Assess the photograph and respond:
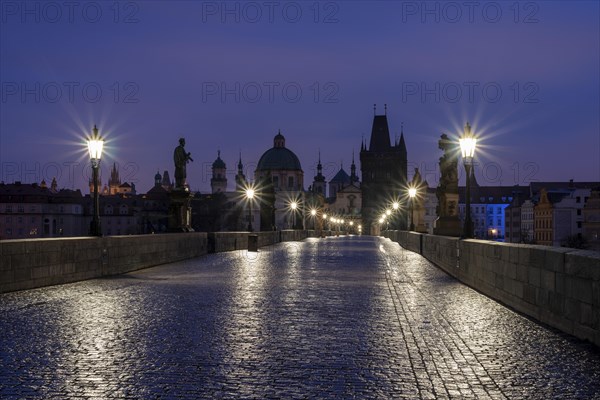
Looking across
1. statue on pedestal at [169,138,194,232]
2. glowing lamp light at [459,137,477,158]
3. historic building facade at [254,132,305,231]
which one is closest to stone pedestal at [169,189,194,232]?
statue on pedestal at [169,138,194,232]

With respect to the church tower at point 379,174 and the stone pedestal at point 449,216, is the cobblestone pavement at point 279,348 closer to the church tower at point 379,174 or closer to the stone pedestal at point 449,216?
the stone pedestal at point 449,216

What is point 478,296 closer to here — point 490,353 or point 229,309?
point 229,309

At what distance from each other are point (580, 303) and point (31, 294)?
32.7 feet

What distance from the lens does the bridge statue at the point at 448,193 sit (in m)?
31.9

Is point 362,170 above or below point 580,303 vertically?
above

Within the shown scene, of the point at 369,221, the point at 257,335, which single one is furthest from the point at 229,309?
the point at 369,221

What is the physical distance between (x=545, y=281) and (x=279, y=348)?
4395 millimetres

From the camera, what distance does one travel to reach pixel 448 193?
3188 cm

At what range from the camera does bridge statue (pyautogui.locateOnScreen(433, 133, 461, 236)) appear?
31.9m

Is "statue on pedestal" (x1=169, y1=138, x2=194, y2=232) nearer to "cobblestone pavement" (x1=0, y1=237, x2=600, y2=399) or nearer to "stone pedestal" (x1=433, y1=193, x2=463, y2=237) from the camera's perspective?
"stone pedestal" (x1=433, y1=193, x2=463, y2=237)

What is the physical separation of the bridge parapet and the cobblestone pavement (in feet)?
0.89

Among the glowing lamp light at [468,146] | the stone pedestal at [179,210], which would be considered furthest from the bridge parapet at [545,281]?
the stone pedestal at [179,210]

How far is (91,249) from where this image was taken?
62.1 ft

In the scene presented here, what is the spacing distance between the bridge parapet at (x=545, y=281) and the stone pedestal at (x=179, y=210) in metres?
17.5
